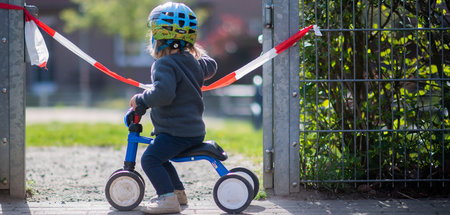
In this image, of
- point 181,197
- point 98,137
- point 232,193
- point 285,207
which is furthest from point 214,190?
point 98,137

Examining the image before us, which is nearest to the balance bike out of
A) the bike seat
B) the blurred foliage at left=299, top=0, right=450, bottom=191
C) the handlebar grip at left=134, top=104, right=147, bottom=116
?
the bike seat

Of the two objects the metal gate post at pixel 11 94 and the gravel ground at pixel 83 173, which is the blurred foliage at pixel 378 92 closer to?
the gravel ground at pixel 83 173

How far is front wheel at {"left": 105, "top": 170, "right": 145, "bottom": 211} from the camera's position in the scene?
163 inches

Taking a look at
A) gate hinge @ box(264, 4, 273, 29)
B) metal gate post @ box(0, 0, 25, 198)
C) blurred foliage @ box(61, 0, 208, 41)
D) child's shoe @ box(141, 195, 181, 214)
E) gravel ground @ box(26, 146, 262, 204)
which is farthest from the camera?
blurred foliage @ box(61, 0, 208, 41)

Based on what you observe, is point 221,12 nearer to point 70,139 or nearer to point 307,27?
point 70,139

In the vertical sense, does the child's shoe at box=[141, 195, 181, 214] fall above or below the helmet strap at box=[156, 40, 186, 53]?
below

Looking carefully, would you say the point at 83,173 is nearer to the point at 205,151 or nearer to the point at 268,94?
the point at 205,151

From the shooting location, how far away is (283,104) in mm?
4512

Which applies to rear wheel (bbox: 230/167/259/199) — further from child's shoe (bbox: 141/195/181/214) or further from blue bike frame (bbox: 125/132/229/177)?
child's shoe (bbox: 141/195/181/214)

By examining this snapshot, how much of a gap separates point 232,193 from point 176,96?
799mm

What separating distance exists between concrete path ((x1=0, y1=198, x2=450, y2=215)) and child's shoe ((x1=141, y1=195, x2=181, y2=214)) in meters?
0.13

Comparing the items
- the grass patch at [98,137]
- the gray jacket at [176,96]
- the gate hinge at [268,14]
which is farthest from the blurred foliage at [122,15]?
the gray jacket at [176,96]

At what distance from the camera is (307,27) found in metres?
4.46

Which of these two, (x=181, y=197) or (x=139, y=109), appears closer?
(x=139, y=109)
